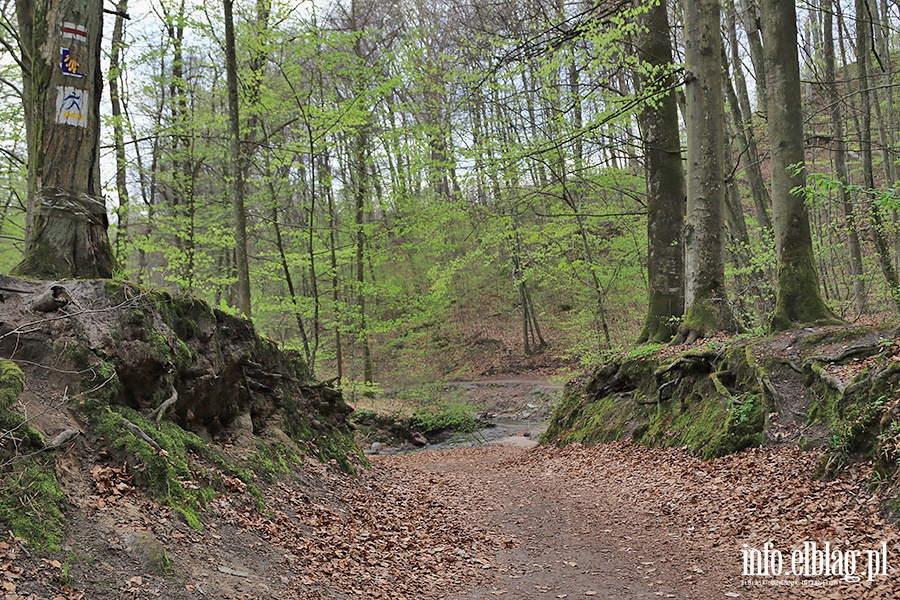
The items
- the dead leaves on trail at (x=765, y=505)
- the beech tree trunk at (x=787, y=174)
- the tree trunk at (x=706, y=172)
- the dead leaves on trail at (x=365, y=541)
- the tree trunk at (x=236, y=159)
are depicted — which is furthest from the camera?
the tree trunk at (x=236, y=159)

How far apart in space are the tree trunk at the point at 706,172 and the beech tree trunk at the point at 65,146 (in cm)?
879

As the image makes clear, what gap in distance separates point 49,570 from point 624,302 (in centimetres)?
2002

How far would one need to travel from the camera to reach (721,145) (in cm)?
993

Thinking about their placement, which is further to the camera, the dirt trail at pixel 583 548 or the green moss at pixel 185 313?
the green moss at pixel 185 313

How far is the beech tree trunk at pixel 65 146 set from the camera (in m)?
5.27

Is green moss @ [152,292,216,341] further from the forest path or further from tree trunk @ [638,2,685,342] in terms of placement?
tree trunk @ [638,2,685,342]

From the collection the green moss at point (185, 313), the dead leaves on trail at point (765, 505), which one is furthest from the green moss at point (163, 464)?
the dead leaves on trail at point (765, 505)

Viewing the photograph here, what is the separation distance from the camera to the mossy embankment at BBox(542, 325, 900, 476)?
5336 millimetres

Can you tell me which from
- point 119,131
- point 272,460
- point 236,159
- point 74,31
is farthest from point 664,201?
point 119,131

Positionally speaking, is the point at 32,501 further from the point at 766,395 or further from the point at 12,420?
the point at 766,395

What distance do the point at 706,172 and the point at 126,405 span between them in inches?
363

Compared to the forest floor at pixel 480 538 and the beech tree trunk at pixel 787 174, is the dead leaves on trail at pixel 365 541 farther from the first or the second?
the beech tree trunk at pixel 787 174

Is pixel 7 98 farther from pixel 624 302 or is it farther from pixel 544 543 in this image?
pixel 624 302

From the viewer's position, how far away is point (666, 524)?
19.5 ft
